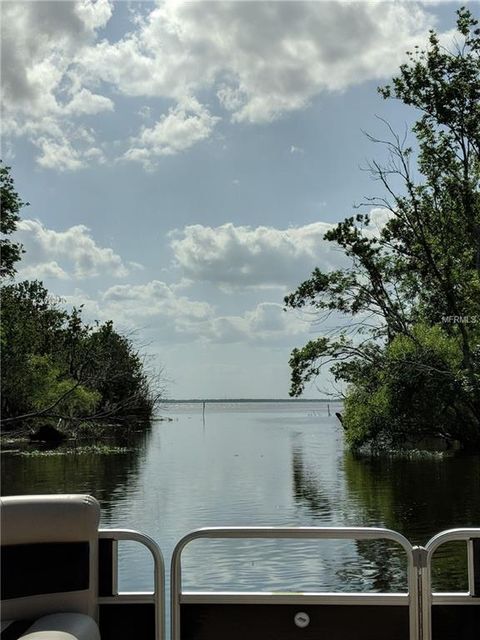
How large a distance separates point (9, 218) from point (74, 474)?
20.5 feet

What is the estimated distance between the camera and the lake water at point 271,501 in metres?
9.11

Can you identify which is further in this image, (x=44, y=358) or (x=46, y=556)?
(x=44, y=358)

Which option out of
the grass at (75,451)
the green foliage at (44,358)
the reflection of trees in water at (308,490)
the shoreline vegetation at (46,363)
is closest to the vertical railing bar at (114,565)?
the shoreline vegetation at (46,363)

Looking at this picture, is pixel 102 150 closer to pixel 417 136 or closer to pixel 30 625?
pixel 417 136

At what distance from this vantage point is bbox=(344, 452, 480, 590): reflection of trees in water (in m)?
9.34

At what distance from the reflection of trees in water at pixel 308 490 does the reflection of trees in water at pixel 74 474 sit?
3.59 metres

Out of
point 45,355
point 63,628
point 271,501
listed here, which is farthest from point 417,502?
point 45,355

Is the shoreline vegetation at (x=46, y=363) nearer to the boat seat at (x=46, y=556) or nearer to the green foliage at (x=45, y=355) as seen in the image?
the green foliage at (x=45, y=355)

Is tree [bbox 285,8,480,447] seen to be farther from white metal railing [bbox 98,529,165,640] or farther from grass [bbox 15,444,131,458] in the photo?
white metal railing [bbox 98,529,165,640]

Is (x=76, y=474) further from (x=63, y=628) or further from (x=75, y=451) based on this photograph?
(x=63, y=628)

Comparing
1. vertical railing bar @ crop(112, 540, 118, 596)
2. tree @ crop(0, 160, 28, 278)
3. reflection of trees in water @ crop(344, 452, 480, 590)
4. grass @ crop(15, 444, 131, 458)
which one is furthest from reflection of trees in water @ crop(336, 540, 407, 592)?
grass @ crop(15, 444, 131, 458)

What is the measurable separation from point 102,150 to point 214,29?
410 inches

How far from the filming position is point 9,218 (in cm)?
1742

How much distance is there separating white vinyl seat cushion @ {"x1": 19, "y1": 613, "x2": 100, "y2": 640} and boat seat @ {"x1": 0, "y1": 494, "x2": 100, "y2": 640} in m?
0.04
